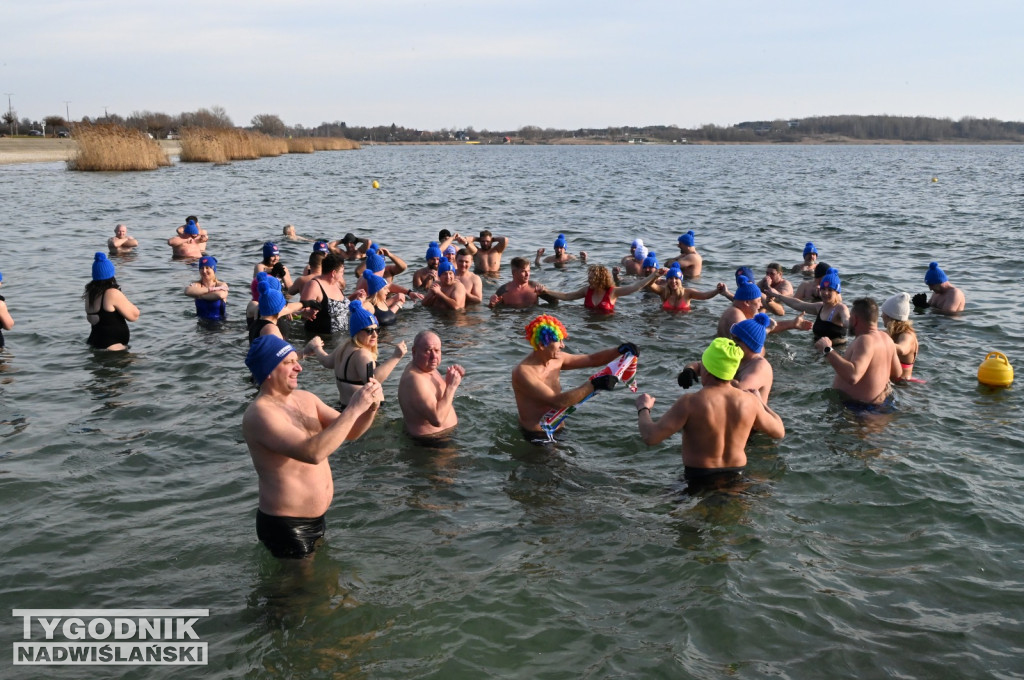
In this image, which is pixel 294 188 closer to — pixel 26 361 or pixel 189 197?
pixel 189 197

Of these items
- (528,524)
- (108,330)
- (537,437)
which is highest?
(108,330)

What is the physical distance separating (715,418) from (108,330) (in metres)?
8.77

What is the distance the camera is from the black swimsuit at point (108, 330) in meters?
10.8

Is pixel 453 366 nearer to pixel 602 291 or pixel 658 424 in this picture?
pixel 658 424

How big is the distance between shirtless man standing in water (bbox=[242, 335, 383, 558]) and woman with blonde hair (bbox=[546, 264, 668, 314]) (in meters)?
8.49

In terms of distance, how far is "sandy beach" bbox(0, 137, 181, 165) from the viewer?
51969 millimetres

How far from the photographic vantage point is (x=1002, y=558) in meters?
6.02

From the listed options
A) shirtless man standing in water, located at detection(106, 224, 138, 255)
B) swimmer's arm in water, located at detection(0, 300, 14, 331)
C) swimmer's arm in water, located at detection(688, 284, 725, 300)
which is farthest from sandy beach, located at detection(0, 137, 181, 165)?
swimmer's arm in water, located at detection(688, 284, 725, 300)

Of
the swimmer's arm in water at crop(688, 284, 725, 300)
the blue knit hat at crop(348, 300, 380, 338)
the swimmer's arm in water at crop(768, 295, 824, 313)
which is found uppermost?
the blue knit hat at crop(348, 300, 380, 338)

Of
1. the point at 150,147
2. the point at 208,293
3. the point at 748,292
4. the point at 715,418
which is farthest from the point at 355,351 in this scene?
the point at 150,147

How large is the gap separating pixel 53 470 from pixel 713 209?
31920mm

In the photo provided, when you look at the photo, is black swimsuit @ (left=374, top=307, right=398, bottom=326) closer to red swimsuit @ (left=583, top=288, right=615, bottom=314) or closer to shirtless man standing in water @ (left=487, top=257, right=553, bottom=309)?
shirtless man standing in water @ (left=487, top=257, right=553, bottom=309)

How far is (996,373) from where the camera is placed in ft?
31.6

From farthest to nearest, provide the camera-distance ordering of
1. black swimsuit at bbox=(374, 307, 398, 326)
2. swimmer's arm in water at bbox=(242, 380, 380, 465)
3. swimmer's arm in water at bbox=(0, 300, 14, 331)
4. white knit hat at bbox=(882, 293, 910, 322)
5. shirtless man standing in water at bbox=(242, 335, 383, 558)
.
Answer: black swimsuit at bbox=(374, 307, 398, 326)
swimmer's arm in water at bbox=(0, 300, 14, 331)
white knit hat at bbox=(882, 293, 910, 322)
shirtless man standing in water at bbox=(242, 335, 383, 558)
swimmer's arm in water at bbox=(242, 380, 380, 465)
